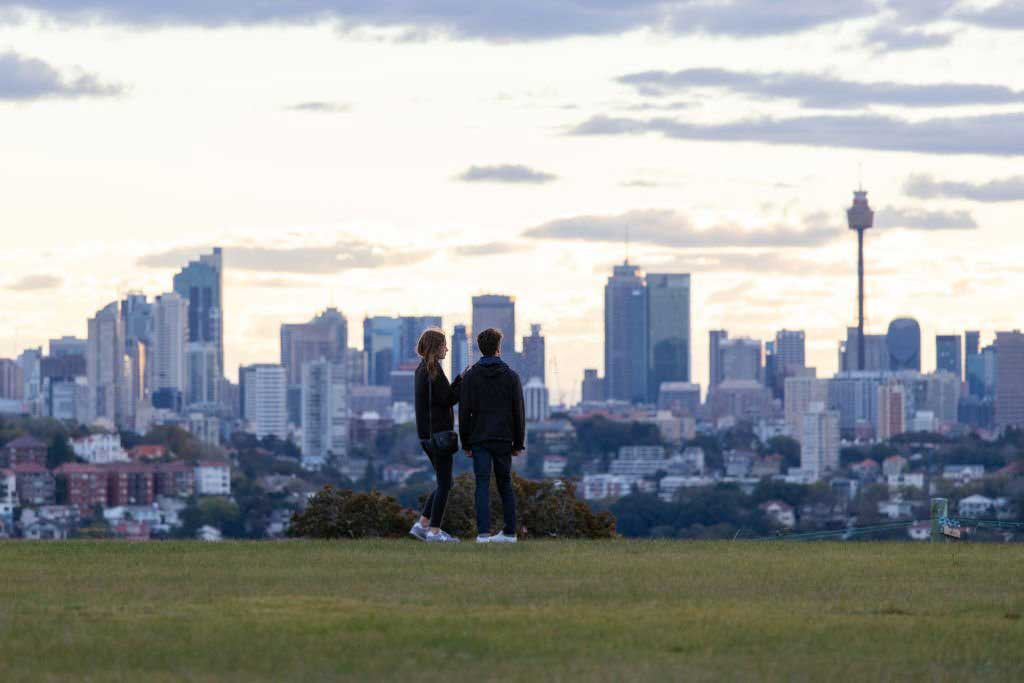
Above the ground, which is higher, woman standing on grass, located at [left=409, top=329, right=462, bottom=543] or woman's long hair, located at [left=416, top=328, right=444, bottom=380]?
woman's long hair, located at [left=416, top=328, right=444, bottom=380]

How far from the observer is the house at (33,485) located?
158m

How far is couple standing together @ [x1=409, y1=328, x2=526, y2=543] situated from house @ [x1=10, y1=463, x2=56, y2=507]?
5545 inches

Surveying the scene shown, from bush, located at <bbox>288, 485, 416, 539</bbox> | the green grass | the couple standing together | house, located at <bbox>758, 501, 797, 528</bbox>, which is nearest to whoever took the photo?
the green grass

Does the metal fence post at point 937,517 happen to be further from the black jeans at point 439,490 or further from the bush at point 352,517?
the bush at point 352,517

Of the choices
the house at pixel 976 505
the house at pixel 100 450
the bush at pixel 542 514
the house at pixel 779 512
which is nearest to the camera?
the bush at pixel 542 514

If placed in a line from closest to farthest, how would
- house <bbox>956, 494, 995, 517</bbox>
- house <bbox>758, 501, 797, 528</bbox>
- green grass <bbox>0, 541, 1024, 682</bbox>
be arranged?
green grass <bbox>0, 541, 1024, 682</bbox>, house <bbox>956, 494, 995, 517</bbox>, house <bbox>758, 501, 797, 528</bbox>

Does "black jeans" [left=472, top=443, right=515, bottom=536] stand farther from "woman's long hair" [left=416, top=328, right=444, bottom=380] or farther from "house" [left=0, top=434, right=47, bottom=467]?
"house" [left=0, top=434, right=47, bottom=467]

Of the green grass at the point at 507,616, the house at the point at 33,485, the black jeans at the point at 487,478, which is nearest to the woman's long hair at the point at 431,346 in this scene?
the black jeans at the point at 487,478

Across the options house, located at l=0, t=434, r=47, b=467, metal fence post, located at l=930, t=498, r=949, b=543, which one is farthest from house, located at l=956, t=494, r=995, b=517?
metal fence post, located at l=930, t=498, r=949, b=543

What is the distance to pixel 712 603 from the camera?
42.2ft

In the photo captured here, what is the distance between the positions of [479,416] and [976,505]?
124663 millimetres

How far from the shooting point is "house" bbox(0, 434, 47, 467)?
164625 millimetres

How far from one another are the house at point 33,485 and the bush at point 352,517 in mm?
134732

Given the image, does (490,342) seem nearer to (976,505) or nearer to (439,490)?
(439,490)
